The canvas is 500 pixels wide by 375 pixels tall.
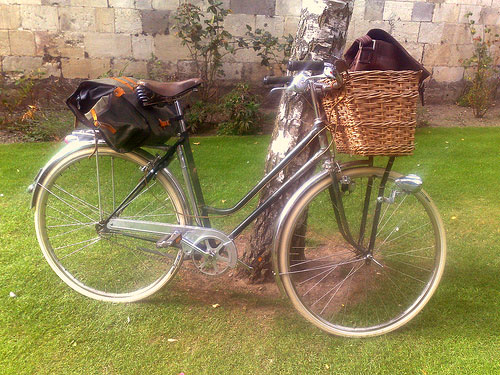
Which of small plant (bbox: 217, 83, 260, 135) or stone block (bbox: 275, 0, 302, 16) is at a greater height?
stone block (bbox: 275, 0, 302, 16)

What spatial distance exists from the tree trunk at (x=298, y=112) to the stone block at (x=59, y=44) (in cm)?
532

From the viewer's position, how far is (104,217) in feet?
7.58

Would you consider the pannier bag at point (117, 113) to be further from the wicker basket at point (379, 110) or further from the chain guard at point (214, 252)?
the wicker basket at point (379, 110)

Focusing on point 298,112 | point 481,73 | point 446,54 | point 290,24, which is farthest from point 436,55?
point 298,112

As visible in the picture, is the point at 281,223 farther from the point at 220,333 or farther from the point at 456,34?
the point at 456,34

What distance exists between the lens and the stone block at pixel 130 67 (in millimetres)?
6774

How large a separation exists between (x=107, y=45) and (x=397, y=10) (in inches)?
198

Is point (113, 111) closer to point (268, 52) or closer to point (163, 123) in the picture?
point (163, 123)

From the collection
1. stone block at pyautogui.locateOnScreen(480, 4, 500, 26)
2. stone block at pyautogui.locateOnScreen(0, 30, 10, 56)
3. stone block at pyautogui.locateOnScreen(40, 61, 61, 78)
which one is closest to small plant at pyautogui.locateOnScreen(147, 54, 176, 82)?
stone block at pyautogui.locateOnScreen(40, 61, 61, 78)

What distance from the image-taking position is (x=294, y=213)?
6.67ft

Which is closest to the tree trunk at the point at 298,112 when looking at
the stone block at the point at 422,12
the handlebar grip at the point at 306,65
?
the handlebar grip at the point at 306,65

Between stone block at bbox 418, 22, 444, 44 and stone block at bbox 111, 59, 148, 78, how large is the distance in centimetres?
499

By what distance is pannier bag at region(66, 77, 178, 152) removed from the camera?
1.90 m

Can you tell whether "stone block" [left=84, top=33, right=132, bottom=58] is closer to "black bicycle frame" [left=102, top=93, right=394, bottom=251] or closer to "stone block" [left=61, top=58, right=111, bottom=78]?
"stone block" [left=61, top=58, right=111, bottom=78]
